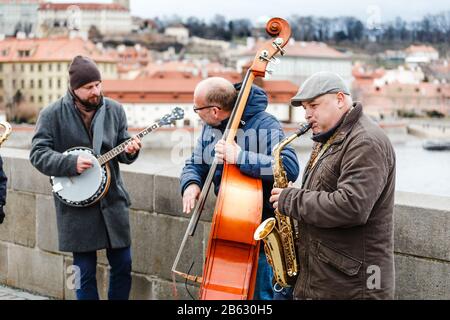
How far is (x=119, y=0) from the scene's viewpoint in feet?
502

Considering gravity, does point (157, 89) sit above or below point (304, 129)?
below

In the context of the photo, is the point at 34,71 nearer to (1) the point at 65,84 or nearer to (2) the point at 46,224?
(1) the point at 65,84

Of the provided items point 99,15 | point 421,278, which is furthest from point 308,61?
point 421,278

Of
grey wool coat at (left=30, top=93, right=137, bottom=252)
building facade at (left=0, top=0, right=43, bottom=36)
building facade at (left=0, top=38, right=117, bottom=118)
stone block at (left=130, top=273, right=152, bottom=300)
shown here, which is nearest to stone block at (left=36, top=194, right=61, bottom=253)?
stone block at (left=130, top=273, right=152, bottom=300)

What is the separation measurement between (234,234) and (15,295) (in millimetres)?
2739

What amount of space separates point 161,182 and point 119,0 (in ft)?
499

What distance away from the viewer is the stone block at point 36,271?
5629 millimetres

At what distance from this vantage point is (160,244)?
16.6ft

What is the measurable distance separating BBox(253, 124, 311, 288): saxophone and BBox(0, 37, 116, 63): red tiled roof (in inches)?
3421

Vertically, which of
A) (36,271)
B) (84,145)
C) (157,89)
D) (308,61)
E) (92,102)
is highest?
(92,102)

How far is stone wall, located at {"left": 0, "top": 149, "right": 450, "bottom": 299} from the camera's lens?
3865 millimetres

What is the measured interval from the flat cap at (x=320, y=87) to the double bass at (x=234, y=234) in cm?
49
